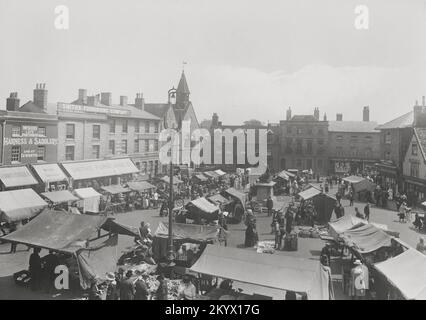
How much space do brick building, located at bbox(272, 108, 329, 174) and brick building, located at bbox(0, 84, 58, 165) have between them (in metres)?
35.0

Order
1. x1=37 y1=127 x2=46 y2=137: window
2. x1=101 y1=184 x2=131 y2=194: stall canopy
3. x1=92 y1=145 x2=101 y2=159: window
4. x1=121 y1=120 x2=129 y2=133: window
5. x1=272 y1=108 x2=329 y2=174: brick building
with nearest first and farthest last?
x1=101 y1=184 x2=131 y2=194: stall canopy
x1=37 y1=127 x2=46 y2=137: window
x1=92 y1=145 x2=101 y2=159: window
x1=121 y1=120 x2=129 y2=133: window
x1=272 y1=108 x2=329 y2=174: brick building

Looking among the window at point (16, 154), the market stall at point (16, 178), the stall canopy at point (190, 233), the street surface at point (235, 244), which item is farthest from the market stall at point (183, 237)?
the window at point (16, 154)

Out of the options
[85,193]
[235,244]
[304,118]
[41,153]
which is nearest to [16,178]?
[41,153]

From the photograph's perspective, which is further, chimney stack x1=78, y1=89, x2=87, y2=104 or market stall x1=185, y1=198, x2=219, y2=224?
chimney stack x1=78, y1=89, x2=87, y2=104

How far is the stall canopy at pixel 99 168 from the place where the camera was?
2928 cm

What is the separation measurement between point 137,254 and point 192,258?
2.21 m

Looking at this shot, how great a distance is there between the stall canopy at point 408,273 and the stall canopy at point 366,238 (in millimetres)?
2352

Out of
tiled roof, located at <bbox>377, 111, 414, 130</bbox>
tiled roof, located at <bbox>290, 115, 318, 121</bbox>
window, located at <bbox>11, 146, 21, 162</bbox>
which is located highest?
tiled roof, located at <bbox>290, 115, 318, 121</bbox>

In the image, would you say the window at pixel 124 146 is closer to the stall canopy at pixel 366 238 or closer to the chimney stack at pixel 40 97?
the chimney stack at pixel 40 97

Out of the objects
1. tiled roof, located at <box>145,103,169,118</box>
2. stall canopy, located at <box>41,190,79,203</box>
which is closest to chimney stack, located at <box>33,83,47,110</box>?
stall canopy, located at <box>41,190,79,203</box>

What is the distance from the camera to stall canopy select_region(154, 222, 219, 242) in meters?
14.7

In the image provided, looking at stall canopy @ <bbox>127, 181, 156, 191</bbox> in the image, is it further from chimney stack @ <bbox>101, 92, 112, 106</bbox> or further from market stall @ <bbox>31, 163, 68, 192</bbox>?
chimney stack @ <bbox>101, 92, 112, 106</bbox>
